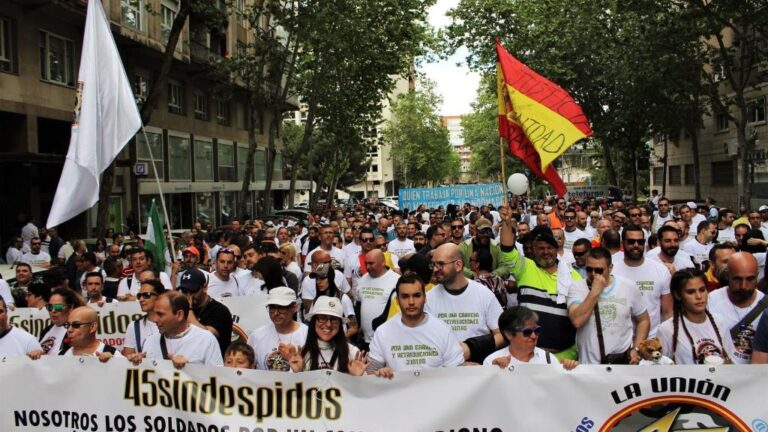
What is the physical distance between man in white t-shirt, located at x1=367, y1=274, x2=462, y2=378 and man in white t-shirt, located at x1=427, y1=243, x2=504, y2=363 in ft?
1.75

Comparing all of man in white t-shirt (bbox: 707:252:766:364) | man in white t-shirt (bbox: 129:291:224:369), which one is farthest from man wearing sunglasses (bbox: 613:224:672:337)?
man in white t-shirt (bbox: 129:291:224:369)

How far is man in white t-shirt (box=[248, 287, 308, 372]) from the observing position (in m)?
5.04

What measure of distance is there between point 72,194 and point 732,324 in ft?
18.9

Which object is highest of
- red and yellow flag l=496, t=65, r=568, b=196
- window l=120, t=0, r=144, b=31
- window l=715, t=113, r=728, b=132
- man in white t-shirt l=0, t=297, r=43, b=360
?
window l=120, t=0, r=144, b=31

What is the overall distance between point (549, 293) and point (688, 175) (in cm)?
4175

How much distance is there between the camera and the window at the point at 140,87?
2629cm

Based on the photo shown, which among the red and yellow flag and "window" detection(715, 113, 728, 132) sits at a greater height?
"window" detection(715, 113, 728, 132)

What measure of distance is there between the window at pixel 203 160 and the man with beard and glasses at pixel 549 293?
27880 mm

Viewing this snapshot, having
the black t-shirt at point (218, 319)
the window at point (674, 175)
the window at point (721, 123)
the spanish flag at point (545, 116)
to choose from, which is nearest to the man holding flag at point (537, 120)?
the spanish flag at point (545, 116)

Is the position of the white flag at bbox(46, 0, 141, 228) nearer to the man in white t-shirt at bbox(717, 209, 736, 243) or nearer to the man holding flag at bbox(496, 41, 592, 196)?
the man holding flag at bbox(496, 41, 592, 196)

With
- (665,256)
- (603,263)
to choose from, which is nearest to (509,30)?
(665,256)

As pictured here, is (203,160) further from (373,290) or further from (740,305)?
(740,305)

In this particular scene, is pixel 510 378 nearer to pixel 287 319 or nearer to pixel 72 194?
pixel 287 319

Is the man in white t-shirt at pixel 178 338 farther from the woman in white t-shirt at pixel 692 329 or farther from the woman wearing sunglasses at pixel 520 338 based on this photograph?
the woman in white t-shirt at pixel 692 329
